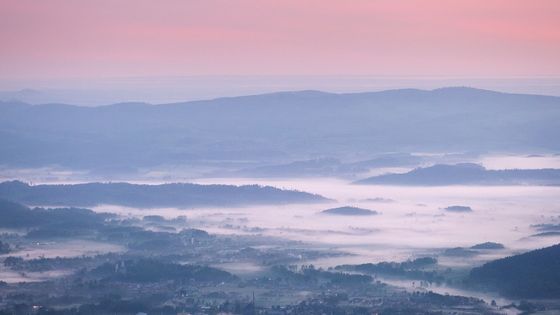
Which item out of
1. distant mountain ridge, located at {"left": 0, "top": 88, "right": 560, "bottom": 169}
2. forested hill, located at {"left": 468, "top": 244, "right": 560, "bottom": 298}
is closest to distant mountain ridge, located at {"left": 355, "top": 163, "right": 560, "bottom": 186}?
distant mountain ridge, located at {"left": 0, "top": 88, "right": 560, "bottom": 169}

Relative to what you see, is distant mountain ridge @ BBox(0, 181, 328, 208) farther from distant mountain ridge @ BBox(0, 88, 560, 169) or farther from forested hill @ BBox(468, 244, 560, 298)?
forested hill @ BBox(468, 244, 560, 298)

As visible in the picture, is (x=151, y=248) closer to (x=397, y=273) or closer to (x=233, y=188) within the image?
(x=397, y=273)

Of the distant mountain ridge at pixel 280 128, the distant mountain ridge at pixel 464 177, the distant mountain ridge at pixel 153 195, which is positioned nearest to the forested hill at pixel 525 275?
the distant mountain ridge at pixel 153 195

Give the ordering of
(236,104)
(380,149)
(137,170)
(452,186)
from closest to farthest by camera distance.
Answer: (452,186) < (137,170) < (380,149) < (236,104)

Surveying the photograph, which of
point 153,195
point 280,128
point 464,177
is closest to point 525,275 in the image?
point 153,195

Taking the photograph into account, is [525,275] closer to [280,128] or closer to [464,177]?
[464,177]

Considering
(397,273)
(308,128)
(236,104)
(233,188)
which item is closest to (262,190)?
(233,188)
